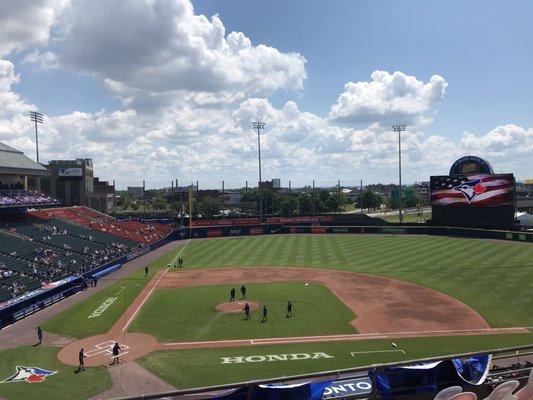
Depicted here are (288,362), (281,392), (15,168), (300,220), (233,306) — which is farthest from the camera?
(300,220)

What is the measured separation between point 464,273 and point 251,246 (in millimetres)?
31023

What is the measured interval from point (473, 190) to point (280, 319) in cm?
4706

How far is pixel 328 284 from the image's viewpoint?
130 feet

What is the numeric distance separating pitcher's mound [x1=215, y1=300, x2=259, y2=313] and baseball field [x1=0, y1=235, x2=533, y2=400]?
8cm

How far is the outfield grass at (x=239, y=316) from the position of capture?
27.1 metres

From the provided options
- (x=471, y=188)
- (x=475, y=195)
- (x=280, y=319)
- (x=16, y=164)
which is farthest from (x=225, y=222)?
(x=280, y=319)

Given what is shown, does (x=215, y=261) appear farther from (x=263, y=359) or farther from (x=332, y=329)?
(x=263, y=359)

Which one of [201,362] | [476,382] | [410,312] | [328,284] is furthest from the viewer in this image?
[328,284]

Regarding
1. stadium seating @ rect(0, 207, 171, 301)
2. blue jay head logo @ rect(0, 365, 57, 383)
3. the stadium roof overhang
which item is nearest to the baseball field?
blue jay head logo @ rect(0, 365, 57, 383)

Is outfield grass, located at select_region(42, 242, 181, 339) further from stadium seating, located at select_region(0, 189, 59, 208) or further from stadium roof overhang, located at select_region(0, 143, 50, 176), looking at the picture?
stadium roof overhang, located at select_region(0, 143, 50, 176)

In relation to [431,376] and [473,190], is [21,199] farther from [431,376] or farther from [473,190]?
[473,190]

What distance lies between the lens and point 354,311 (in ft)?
102

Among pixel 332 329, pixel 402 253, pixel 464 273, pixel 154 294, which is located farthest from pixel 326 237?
pixel 332 329

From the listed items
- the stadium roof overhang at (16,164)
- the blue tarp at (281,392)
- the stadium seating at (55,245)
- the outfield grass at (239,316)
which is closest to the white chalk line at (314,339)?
the outfield grass at (239,316)
